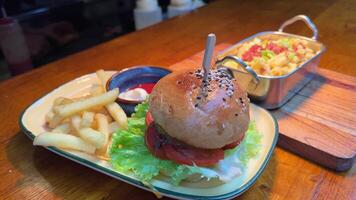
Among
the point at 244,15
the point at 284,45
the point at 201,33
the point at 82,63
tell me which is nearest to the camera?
the point at 284,45

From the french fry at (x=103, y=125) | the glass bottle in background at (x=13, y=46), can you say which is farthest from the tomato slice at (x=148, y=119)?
the glass bottle in background at (x=13, y=46)

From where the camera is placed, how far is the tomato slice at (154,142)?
0.94m

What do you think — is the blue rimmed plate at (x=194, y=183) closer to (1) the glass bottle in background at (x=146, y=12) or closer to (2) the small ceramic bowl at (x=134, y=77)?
(2) the small ceramic bowl at (x=134, y=77)

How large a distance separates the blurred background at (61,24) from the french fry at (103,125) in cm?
149

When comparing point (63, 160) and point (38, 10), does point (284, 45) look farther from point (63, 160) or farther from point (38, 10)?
point (38, 10)

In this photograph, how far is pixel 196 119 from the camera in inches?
34.1

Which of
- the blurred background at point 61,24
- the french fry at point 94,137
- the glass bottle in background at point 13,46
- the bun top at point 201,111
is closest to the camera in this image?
the bun top at point 201,111

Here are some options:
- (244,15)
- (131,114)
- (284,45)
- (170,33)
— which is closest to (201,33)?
(170,33)

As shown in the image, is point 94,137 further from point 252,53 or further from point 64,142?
point 252,53

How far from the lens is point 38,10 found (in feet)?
9.55

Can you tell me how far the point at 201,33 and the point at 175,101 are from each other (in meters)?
1.63

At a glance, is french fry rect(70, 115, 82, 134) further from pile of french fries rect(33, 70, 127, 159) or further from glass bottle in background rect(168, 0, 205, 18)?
glass bottle in background rect(168, 0, 205, 18)

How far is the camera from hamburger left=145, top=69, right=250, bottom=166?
870 mm

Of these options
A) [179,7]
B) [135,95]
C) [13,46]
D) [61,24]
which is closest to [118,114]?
[135,95]
